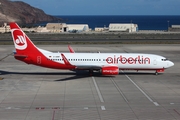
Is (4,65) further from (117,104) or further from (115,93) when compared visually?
(117,104)

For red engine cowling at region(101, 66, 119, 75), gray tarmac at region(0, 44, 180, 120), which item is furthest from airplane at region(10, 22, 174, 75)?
gray tarmac at region(0, 44, 180, 120)

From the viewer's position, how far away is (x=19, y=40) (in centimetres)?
4469

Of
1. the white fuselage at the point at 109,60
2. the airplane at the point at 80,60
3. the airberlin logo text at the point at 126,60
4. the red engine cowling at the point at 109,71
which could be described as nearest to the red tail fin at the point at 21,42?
the airplane at the point at 80,60

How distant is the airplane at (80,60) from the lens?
146ft

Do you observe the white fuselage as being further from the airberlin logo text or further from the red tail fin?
the red tail fin

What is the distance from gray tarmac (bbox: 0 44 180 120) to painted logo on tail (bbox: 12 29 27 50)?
3.85m

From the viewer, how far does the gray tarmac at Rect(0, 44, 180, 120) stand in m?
28.0

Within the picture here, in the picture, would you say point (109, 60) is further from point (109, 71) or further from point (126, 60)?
point (126, 60)

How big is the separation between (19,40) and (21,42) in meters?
0.35

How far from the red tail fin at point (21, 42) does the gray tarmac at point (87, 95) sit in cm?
336

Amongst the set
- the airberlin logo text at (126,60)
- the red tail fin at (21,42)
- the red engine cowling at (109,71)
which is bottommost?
the red engine cowling at (109,71)

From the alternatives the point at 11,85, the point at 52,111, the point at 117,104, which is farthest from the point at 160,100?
the point at 11,85

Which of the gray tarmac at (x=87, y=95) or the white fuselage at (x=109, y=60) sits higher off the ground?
the white fuselage at (x=109, y=60)

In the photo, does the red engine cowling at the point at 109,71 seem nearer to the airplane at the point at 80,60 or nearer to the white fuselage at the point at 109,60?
the airplane at the point at 80,60
